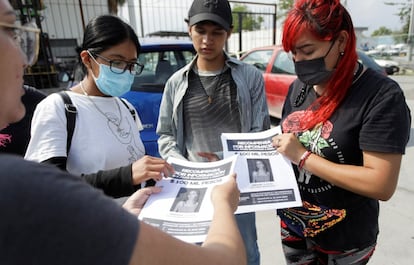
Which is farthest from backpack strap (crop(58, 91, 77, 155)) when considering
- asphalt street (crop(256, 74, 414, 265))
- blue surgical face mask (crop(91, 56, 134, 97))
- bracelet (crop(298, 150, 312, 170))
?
asphalt street (crop(256, 74, 414, 265))

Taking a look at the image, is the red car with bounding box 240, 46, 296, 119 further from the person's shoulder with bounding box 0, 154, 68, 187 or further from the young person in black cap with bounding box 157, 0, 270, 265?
the person's shoulder with bounding box 0, 154, 68, 187

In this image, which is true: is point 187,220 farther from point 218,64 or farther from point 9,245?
point 218,64

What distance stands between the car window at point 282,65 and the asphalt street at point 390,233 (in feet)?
8.10

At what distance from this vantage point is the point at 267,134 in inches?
54.0

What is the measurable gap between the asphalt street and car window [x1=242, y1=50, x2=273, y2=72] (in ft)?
10.7

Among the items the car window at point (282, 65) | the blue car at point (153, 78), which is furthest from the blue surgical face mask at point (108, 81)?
the car window at point (282, 65)

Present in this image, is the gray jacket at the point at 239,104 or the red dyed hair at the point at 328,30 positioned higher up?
the red dyed hair at the point at 328,30

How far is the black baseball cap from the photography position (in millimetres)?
1637

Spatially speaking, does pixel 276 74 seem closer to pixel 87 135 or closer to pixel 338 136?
pixel 338 136

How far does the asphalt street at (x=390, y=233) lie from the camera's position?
2.22 meters

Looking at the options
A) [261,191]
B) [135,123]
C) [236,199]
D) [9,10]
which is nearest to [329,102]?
[261,191]

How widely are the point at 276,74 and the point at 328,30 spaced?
4.16 metres

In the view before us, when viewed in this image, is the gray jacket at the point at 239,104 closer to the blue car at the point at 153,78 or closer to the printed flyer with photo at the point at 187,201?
the printed flyer with photo at the point at 187,201

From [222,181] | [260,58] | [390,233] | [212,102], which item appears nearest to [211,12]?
[212,102]
